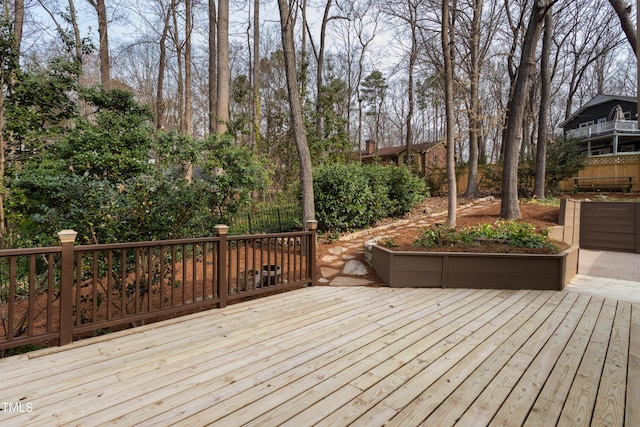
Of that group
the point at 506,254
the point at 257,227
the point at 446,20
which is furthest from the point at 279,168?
the point at 506,254

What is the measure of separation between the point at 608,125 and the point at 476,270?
20.5 m

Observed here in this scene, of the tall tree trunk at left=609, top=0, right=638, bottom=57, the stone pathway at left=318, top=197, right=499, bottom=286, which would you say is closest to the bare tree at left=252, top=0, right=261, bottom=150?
the stone pathway at left=318, top=197, right=499, bottom=286

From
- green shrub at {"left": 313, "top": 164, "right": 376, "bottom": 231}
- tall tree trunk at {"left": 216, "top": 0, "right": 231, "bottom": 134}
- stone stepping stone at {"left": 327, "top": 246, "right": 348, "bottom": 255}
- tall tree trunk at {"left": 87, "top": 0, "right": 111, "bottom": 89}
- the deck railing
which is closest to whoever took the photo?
the deck railing

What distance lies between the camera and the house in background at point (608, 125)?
56.8ft

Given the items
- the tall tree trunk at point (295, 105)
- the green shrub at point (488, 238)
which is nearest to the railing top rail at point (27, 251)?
the tall tree trunk at point (295, 105)

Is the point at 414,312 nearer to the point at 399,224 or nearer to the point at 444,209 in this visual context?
the point at 399,224

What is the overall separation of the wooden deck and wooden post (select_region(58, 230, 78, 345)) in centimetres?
13

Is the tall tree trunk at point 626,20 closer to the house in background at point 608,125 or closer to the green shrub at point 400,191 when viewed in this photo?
the green shrub at point 400,191

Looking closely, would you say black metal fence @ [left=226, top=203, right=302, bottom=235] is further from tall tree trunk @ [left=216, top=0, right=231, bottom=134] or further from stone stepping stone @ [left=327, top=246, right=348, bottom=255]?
tall tree trunk @ [left=216, top=0, right=231, bottom=134]

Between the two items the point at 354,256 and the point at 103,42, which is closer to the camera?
the point at 354,256

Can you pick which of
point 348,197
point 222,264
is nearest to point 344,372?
point 222,264

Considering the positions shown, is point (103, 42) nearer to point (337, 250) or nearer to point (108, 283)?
point (337, 250)

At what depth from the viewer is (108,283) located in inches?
101

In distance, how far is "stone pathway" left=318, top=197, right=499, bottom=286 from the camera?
4.66m
